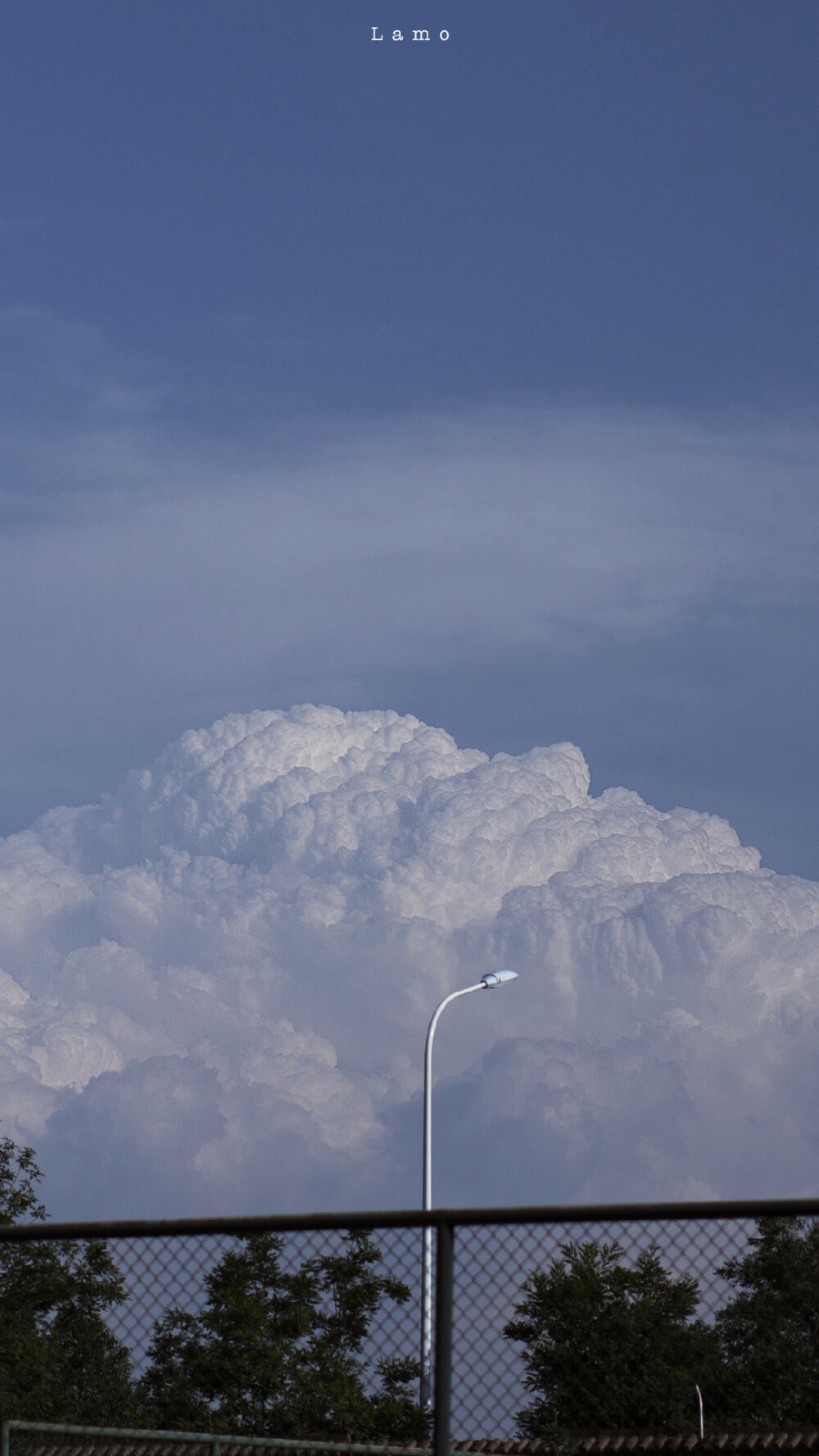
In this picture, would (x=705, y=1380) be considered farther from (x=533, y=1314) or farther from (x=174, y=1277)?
(x=174, y=1277)

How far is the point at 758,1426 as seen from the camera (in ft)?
24.6

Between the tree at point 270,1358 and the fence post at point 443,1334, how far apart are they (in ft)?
5.58

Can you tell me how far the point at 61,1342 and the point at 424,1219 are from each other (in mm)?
11004

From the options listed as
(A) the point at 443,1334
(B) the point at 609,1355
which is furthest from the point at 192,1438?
(A) the point at 443,1334

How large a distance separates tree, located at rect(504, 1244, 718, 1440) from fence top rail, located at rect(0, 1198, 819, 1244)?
2.61 metres

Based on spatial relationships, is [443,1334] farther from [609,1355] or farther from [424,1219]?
[609,1355]

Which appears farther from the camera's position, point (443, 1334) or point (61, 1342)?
point (61, 1342)

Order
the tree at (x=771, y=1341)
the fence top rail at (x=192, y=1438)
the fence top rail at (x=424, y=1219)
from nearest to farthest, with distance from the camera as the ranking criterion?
the fence top rail at (x=424, y=1219)
the tree at (x=771, y=1341)
the fence top rail at (x=192, y=1438)

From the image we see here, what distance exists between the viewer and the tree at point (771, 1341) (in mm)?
7508

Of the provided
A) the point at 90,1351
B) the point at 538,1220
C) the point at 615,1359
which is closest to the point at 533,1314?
the point at 615,1359

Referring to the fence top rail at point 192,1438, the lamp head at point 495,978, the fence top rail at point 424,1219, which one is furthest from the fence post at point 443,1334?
the lamp head at point 495,978

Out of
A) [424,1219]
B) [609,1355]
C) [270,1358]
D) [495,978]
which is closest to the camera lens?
[424,1219]

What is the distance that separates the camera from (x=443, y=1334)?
19.1ft

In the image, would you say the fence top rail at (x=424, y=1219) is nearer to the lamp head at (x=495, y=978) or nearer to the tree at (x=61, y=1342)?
the tree at (x=61, y=1342)
